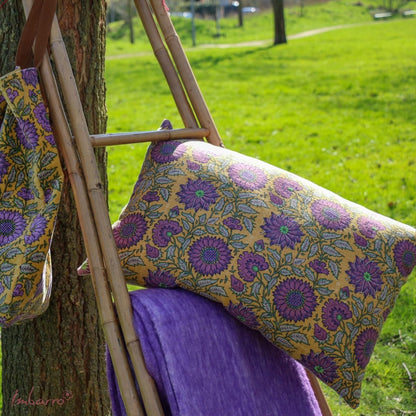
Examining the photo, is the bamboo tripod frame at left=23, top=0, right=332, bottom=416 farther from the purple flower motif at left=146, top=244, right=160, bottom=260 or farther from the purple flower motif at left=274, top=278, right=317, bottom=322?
the purple flower motif at left=274, top=278, right=317, bottom=322

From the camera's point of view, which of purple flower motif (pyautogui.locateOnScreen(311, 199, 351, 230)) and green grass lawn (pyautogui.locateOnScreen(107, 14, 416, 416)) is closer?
purple flower motif (pyautogui.locateOnScreen(311, 199, 351, 230))

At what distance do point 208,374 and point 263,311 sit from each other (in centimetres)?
18

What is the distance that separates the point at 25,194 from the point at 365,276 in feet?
2.61

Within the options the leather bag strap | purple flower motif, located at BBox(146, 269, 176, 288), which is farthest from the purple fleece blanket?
the leather bag strap

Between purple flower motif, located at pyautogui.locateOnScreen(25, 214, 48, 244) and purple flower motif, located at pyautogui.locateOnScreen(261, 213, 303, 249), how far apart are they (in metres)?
0.48

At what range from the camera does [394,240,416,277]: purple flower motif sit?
4.85ft

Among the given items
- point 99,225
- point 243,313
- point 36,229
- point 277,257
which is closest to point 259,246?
point 277,257

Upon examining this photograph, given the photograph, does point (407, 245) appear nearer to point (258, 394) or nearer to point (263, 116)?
point (258, 394)

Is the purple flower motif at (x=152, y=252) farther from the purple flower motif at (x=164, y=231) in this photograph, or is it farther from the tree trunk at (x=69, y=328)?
the tree trunk at (x=69, y=328)

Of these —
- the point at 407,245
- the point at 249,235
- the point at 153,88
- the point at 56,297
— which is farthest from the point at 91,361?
the point at 153,88

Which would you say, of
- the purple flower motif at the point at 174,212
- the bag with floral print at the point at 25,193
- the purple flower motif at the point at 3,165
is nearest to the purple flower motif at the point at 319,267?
the purple flower motif at the point at 174,212

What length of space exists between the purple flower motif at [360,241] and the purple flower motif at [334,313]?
15cm

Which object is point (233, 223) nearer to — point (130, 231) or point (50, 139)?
point (130, 231)

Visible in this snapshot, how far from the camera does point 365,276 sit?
56.3 inches
